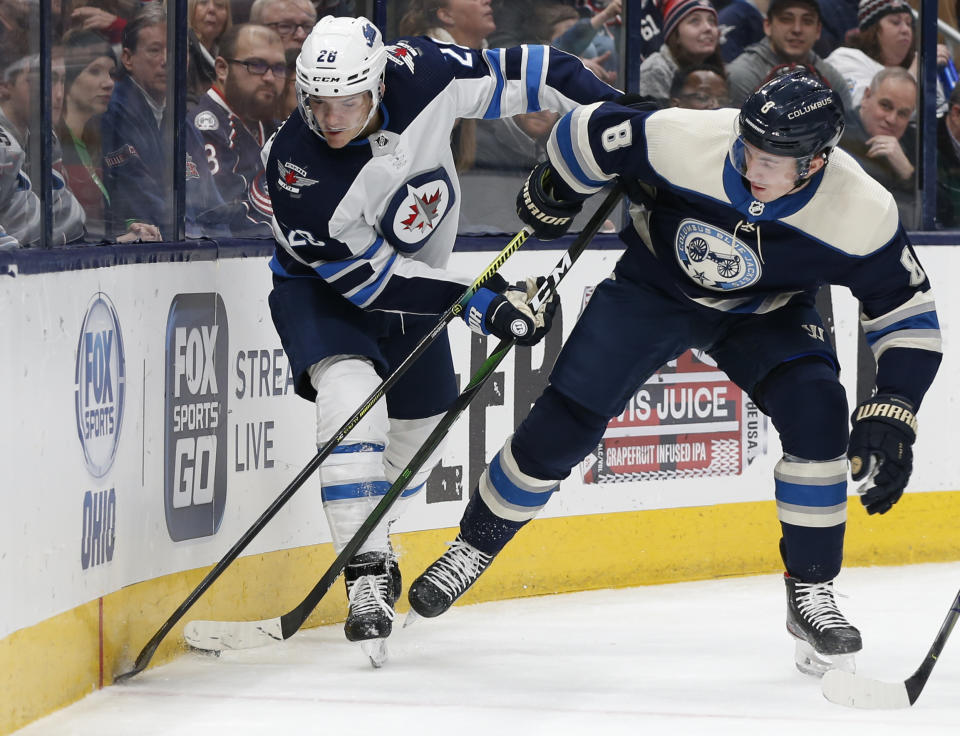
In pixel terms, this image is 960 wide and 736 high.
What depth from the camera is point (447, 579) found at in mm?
3514

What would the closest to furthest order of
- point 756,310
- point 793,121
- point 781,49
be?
point 793,121
point 756,310
point 781,49

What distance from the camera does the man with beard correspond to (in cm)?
405

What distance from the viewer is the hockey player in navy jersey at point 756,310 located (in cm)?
309

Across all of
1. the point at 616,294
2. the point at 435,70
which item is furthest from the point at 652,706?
the point at 435,70

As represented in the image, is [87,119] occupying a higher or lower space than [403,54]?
lower

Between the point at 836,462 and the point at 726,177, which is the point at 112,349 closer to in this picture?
the point at 726,177

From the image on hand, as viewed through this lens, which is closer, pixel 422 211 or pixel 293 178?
pixel 293 178

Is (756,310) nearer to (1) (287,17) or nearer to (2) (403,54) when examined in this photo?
(2) (403,54)

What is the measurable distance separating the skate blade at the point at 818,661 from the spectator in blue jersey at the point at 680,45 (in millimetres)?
1957

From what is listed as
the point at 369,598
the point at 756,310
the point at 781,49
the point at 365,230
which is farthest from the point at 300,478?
the point at 781,49

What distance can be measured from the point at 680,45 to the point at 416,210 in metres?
1.64

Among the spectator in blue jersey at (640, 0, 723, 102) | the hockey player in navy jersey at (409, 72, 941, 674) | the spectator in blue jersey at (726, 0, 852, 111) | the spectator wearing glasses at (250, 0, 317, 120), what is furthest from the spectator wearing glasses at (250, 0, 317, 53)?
the spectator in blue jersey at (726, 0, 852, 111)

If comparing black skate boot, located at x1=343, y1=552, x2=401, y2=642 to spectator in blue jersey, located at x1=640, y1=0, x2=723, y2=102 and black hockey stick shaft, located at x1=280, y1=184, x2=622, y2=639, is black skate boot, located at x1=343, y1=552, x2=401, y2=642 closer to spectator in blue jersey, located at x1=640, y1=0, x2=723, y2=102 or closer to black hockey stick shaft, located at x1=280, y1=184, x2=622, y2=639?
black hockey stick shaft, located at x1=280, y1=184, x2=622, y2=639

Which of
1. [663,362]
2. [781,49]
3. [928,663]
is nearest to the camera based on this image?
[928,663]
